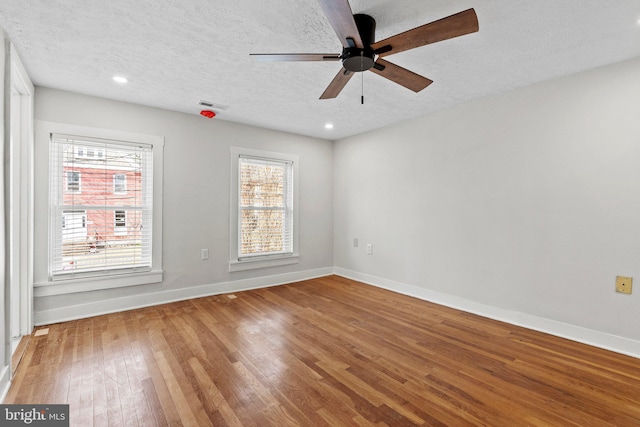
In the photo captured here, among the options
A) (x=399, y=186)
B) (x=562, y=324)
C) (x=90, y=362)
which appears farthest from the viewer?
(x=399, y=186)

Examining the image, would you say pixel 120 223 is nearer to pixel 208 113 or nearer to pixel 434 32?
pixel 208 113

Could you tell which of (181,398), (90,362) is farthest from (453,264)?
(90,362)

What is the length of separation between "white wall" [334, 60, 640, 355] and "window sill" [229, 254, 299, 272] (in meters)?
1.40

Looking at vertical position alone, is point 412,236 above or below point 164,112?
below

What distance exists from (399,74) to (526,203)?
196 centimetres

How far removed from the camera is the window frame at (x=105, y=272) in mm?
2990

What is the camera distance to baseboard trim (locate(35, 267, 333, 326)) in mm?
3061

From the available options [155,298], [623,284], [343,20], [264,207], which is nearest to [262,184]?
[264,207]

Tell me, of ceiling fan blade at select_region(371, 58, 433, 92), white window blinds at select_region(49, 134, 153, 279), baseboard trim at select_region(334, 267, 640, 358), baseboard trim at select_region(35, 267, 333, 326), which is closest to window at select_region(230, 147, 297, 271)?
baseboard trim at select_region(35, 267, 333, 326)

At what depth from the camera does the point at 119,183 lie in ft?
11.2

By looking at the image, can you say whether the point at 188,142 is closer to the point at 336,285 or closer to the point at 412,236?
the point at 336,285

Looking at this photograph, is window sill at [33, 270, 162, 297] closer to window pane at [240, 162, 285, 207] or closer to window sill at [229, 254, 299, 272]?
window sill at [229, 254, 299, 272]

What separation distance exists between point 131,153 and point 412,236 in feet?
12.1

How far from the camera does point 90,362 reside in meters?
2.25
